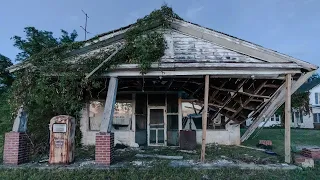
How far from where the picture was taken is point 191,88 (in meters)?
10.6

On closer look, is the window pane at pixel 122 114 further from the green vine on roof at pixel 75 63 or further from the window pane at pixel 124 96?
the green vine on roof at pixel 75 63

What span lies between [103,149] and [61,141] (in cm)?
120

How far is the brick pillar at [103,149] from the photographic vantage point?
21.2ft

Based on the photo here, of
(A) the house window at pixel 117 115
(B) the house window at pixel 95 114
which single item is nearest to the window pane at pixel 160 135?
(A) the house window at pixel 117 115

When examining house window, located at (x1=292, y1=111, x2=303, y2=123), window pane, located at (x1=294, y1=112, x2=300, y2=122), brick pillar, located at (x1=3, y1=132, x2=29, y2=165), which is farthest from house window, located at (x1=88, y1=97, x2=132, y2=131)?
window pane, located at (x1=294, y1=112, x2=300, y2=122)

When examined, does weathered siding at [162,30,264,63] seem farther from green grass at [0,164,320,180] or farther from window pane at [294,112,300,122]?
window pane at [294,112,300,122]

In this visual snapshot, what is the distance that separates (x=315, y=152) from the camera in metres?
7.69

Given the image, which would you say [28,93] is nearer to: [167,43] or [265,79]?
[167,43]

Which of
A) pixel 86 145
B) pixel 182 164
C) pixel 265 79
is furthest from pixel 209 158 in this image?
pixel 86 145

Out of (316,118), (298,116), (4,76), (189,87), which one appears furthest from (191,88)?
(316,118)

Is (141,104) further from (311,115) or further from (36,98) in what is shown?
(311,115)

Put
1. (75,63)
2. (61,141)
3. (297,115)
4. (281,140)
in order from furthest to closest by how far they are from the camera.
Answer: (297,115) < (281,140) < (75,63) < (61,141)

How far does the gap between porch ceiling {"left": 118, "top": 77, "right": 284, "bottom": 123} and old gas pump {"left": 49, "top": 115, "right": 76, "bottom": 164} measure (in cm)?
292

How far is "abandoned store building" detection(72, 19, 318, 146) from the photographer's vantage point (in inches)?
293
